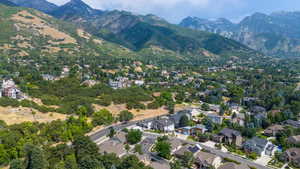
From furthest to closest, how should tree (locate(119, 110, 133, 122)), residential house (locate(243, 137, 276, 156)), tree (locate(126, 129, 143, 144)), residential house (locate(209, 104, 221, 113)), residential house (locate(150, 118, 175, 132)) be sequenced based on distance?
residential house (locate(209, 104, 221, 113)) < tree (locate(119, 110, 133, 122)) < residential house (locate(150, 118, 175, 132)) < tree (locate(126, 129, 143, 144)) < residential house (locate(243, 137, 276, 156))

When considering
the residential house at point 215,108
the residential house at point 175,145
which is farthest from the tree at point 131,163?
the residential house at point 215,108

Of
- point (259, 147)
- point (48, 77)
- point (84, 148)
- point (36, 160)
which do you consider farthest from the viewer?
point (48, 77)

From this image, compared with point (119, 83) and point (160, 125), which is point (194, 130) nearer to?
point (160, 125)

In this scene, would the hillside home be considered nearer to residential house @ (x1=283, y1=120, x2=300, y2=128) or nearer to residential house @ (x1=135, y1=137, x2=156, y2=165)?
residential house @ (x1=135, y1=137, x2=156, y2=165)

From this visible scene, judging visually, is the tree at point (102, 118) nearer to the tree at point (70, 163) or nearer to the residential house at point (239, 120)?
the tree at point (70, 163)

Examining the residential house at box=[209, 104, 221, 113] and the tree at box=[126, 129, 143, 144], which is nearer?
the tree at box=[126, 129, 143, 144]

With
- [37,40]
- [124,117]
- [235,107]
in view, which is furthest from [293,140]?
[37,40]

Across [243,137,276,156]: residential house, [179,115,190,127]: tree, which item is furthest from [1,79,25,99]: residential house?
[243,137,276,156]: residential house

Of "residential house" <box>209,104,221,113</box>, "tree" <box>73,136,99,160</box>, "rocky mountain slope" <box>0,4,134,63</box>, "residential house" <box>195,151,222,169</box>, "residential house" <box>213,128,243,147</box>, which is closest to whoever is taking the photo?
"tree" <box>73,136,99,160</box>
